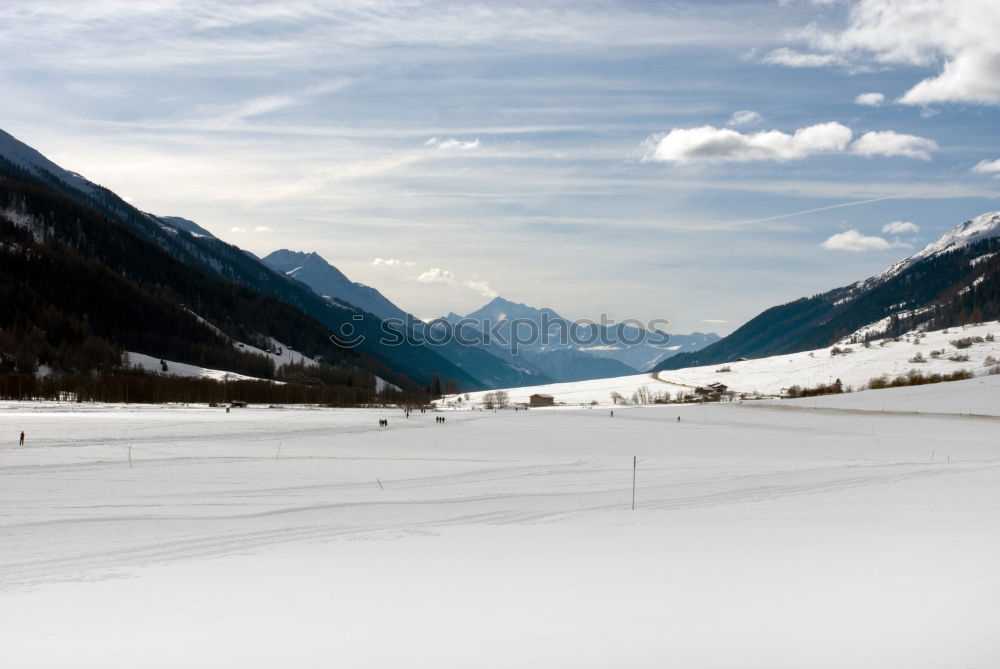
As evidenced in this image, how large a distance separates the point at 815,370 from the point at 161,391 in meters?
126

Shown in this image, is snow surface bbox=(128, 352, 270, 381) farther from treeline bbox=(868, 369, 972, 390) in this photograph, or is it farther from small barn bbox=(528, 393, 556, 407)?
treeline bbox=(868, 369, 972, 390)

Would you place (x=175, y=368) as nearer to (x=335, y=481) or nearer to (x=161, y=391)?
(x=161, y=391)

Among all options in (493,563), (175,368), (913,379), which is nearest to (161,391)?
(175,368)

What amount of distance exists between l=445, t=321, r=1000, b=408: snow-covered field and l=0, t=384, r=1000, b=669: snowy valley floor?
107 m

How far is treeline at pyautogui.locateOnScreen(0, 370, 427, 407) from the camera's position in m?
133

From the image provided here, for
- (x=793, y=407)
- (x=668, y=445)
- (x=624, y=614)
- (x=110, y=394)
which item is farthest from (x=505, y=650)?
(x=110, y=394)

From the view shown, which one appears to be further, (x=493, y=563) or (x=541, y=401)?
(x=541, y=401)

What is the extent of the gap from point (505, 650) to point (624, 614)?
2.61 m

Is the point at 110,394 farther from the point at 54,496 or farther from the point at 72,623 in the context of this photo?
the point at 72,623

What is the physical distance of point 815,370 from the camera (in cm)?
15975

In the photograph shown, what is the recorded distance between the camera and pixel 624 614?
13172mm

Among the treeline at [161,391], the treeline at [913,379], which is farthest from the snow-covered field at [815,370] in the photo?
the treeline at [161,391]

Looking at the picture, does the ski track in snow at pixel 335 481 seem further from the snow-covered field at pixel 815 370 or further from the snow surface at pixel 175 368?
the snow surface at pixel 175 368

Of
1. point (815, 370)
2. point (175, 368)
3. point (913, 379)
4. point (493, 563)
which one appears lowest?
point (493, 563)
